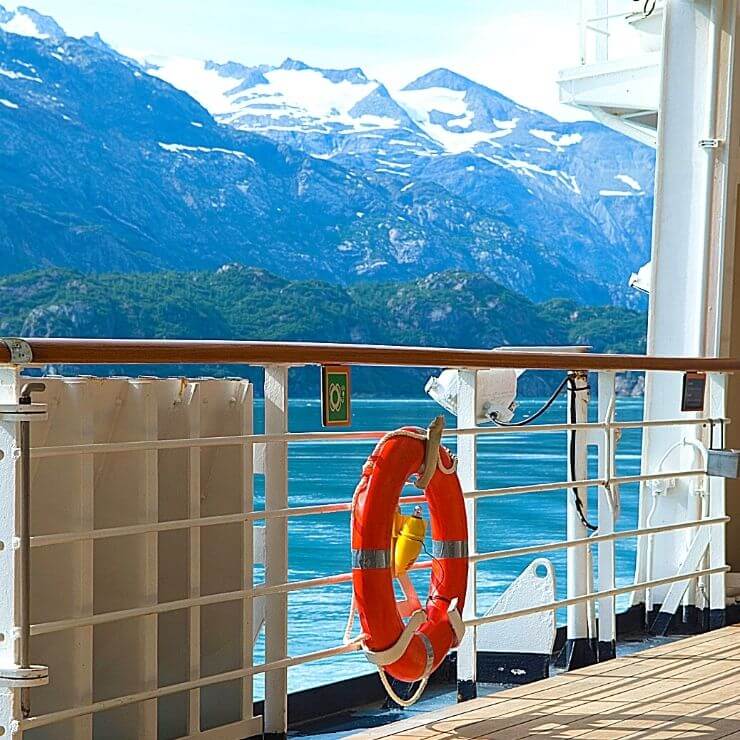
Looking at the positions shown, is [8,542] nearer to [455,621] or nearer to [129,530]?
[129,530]

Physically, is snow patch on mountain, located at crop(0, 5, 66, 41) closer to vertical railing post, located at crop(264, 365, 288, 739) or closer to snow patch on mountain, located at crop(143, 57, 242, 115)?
snow patch on mountain, located at crop(143, 57, 242, 115)

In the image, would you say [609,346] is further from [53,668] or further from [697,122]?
[53,668]

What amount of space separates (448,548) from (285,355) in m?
0.48

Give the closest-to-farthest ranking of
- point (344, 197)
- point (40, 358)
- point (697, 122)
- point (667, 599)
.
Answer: point (40, 358) < point (667, 599) < point (697, 122) < point (344, 197)

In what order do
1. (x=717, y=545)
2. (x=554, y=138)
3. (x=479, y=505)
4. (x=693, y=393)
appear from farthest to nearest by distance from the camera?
(x=554, y=138)
(x=479, y=505)
(x=717, y=545)
(x=693, y=393)

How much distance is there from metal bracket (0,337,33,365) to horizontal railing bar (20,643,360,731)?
429 mm

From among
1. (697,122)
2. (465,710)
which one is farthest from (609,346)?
(465,710)

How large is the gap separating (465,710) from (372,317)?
19842 mm

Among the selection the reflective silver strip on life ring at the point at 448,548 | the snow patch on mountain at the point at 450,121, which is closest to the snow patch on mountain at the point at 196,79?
the snow patch on mountain at the point at 450,121

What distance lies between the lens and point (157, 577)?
1771 millimetres

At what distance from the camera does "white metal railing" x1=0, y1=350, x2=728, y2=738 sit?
1581 mm

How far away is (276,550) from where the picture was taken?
190cm

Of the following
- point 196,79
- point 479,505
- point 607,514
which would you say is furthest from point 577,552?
point 196,79

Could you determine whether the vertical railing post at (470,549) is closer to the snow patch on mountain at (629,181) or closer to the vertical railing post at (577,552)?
Answer: the vertical railing post at (577,552)
